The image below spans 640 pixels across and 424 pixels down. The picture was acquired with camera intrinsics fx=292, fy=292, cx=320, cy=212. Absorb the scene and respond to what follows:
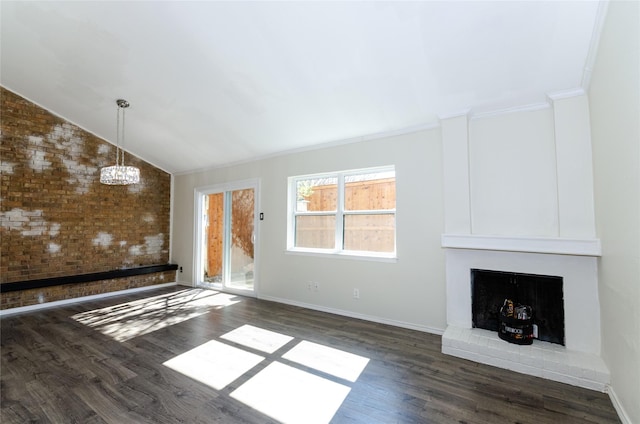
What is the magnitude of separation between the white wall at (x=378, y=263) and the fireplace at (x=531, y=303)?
0.93 feet

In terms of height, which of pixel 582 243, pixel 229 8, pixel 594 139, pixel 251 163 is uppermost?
pixel 229 8

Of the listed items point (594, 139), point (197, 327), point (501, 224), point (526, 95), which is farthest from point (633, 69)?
point (197, 327)

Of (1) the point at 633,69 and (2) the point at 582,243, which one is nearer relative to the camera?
(1) the point at 633,69

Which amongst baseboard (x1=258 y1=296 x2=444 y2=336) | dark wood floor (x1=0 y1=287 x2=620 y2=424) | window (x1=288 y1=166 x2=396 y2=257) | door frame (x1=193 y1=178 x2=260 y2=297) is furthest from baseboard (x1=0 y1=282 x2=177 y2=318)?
window (x1=288 y1=166 x2=396 y2=257)

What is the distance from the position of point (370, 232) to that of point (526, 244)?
174 cm

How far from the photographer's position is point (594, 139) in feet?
7.93

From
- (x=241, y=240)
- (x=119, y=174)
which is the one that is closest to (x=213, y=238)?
(x=241, y=240)

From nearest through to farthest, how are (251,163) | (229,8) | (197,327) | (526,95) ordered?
(229,8) < (526,95) < (197,327) < (251,163)

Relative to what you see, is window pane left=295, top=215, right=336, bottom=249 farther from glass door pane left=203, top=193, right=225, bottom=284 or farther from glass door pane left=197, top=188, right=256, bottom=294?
glass door pane left=203, top=193, right=225, bottom=284

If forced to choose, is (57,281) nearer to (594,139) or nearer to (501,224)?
(501,224)

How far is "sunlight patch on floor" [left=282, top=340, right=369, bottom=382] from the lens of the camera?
244 centimetres

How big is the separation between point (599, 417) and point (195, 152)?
5780 millimetres

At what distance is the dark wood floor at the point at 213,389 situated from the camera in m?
1.91

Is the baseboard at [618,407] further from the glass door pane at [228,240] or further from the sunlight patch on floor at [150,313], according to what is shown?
the glass door pane at [228,240]
